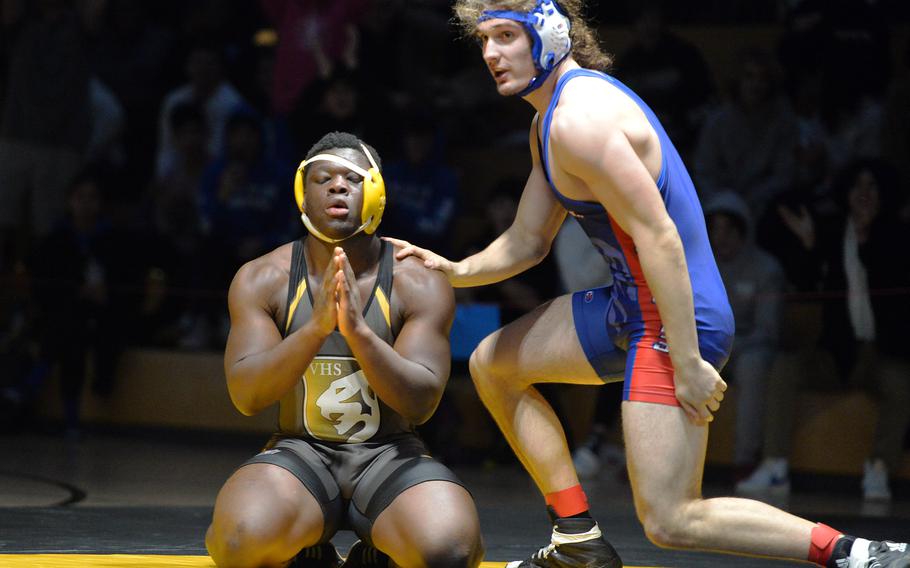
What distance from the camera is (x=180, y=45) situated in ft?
30.0

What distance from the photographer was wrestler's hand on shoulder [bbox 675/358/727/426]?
341 cm

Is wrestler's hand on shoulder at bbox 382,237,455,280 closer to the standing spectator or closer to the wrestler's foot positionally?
the wrestler's foot

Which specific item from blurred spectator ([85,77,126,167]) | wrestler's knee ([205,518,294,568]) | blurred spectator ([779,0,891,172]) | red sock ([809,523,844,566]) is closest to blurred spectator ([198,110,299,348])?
blurred spectator ([85,77,126,167])

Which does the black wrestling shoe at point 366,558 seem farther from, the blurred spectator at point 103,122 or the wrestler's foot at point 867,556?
the blurred spectator at point 103,122

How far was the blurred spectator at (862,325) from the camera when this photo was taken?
6273 millimetres

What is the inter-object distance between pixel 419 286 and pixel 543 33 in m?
0.68

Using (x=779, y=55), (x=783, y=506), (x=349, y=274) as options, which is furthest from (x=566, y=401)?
(x=349, y=274)

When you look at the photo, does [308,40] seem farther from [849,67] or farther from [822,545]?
[822,545]

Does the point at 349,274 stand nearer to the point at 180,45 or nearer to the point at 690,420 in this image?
the point at 690,420

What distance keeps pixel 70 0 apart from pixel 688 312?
645 cm

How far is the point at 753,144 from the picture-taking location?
286 inches

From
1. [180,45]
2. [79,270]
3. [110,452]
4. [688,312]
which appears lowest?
[110,452]

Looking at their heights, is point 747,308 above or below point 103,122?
below

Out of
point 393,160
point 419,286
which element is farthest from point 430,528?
point 393,160
